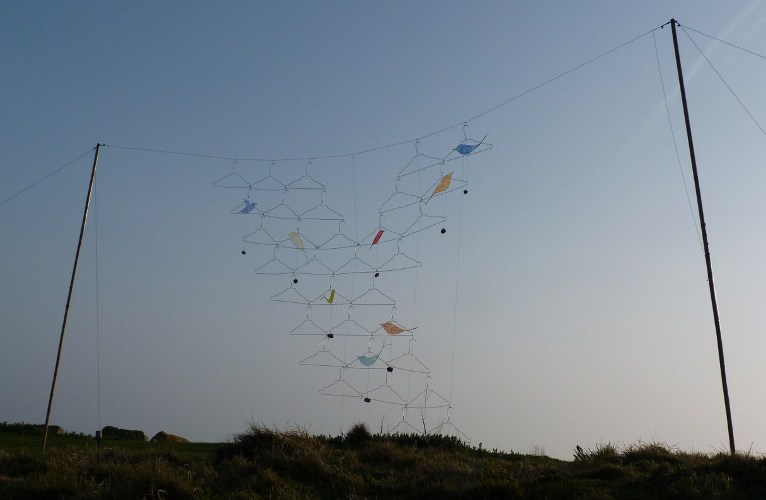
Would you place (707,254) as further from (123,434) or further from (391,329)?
(123,434)

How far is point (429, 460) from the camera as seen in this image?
15.6m

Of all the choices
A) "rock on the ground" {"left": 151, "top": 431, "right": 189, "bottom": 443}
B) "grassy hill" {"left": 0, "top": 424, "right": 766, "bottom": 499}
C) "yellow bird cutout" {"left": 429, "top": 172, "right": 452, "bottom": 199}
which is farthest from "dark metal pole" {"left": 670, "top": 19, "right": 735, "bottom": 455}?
"rock on the ground" {"left": 151, "top": 431, "right": 189, "bottom": 443}

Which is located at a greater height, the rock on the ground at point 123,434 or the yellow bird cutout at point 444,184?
the yellow bird cutout at point 444,184

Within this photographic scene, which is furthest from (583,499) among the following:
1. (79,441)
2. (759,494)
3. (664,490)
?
(79,441)

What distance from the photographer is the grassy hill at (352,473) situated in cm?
1228

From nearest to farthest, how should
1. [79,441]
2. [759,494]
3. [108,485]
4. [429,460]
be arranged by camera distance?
[759,494] < [108,485] < [429,460] < [79,441]

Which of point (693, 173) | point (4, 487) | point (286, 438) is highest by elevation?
point (693, 173)

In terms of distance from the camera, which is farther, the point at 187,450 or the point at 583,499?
the point at 187,450

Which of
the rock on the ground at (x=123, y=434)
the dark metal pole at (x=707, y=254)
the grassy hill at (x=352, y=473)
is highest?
the dark metal pole at (x=707, y=254)

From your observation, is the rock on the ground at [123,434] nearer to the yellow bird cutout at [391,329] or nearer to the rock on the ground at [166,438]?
the rock on the ground at [166,438]

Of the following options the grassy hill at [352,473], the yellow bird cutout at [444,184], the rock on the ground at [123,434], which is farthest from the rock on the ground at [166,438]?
the yellow bird cutout at [444,184]

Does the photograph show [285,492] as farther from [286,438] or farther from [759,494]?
[759,494]

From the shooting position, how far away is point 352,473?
14.9 metres

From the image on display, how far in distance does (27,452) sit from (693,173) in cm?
1352
